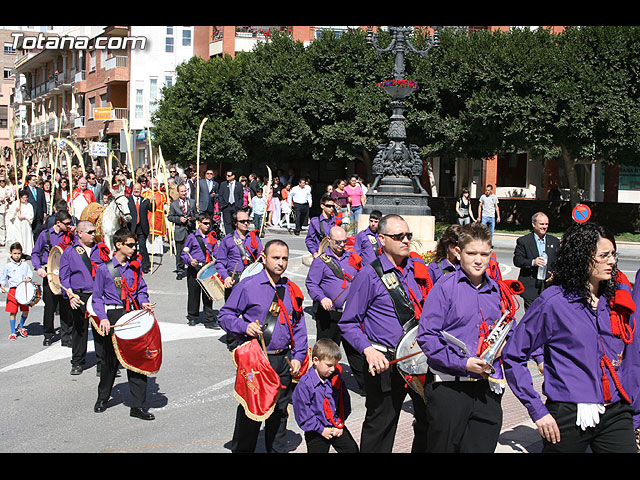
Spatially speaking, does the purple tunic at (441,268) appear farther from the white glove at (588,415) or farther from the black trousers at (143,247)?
the black trousers at (143,247)

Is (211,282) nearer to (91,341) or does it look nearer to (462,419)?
(91,341)

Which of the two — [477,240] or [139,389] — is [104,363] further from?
[477,240]

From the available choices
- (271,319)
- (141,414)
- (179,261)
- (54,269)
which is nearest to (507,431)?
(271,319)

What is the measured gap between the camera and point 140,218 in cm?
1622

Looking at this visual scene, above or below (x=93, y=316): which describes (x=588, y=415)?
above

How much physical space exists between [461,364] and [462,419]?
339 mm

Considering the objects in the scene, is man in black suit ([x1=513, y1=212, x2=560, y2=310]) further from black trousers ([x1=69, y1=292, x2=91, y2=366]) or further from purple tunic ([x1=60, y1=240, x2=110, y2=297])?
black trousers ([x1=69, y1=292, x2=91, y2=366])

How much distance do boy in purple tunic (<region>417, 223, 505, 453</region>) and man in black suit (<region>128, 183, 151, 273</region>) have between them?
12.4m

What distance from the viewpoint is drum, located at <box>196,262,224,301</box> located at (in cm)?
1034

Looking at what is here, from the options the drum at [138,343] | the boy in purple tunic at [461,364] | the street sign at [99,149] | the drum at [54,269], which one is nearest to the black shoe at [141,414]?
the drum at [138,343]

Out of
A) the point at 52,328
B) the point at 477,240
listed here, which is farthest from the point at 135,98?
the point at 477,240

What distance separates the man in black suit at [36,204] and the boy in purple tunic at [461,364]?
1489 cm

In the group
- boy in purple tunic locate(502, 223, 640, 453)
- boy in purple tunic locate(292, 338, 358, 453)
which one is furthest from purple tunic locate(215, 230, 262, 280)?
boy in purple tunic locate(502, 223, 640, 453)

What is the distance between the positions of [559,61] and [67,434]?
22989mm
